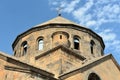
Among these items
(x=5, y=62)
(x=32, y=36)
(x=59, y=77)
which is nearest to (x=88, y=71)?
(x=59, y=77)

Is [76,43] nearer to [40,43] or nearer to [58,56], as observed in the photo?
[40,43]

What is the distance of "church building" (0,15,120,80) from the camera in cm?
1827

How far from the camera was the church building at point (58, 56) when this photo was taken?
59.9 feet

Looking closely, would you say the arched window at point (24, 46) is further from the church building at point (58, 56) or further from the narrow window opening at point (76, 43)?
the narrow window opening at point (76, 43)

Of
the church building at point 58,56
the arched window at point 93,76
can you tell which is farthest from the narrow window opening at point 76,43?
the arched window at point 93,76

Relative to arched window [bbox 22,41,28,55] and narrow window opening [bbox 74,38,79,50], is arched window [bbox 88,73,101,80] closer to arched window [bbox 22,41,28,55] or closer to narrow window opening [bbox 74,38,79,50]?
narrow window opening [bbox 74,38,79,50]

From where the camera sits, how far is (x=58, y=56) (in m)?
22.0

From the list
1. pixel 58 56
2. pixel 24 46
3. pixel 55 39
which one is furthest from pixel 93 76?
pixel 24 46

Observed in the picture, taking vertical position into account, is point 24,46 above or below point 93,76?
above

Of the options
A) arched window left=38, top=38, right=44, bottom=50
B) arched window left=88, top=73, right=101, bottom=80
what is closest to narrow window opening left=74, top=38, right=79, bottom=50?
arched window left=38, top=38, right=44, bottom=50

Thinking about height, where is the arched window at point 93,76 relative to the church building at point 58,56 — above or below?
below

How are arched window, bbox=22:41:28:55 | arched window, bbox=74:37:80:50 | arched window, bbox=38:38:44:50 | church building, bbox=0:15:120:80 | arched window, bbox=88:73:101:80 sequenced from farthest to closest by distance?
arched window, bbox=22:41:28:55
arched window, bbox=74:37:80:50
arched window, bbox=38:38:44:50
arched window, bbox=88:73:101:80
church building, bbox=0:15:120:80

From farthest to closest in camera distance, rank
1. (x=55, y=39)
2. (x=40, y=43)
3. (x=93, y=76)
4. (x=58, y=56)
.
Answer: (x=40, y=43)
(x=55, y=39)
(x=58, y=56)
(x=93, y=76)

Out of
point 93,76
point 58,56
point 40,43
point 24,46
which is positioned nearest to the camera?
point 93,76
